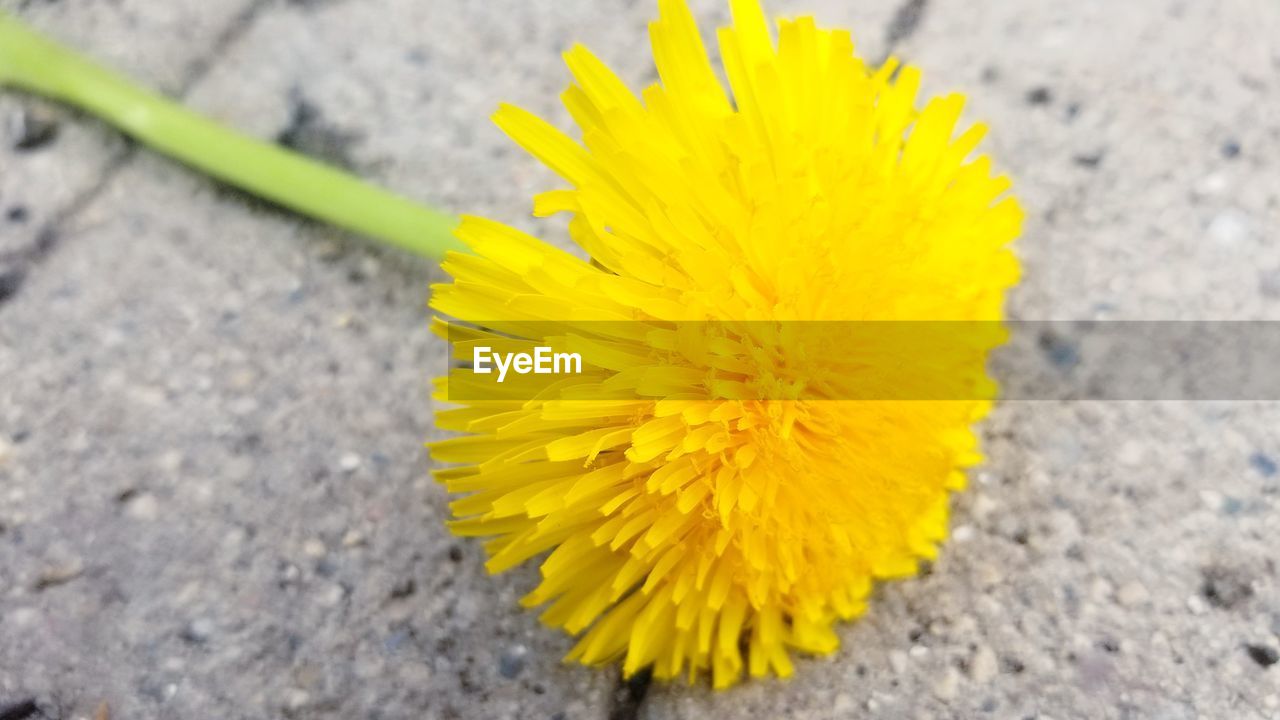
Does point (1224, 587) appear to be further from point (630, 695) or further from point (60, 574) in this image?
point (60, 574)

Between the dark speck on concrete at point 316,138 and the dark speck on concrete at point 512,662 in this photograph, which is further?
the dark speck on concrete at point 316,138

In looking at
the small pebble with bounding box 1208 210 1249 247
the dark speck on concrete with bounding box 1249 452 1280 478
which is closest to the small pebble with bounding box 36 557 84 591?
the dark speck on concrete with bounding box 1249 452 1280 478

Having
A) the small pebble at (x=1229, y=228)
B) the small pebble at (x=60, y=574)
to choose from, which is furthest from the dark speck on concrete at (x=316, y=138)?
the small pebble at (x=1229, y=228)

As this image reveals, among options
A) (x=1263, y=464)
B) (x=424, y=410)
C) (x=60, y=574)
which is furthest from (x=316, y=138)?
(x=1263, y=464)

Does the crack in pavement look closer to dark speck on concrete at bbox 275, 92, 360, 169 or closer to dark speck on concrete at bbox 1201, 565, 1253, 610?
dark speck on concrete at bbox 275, 92, 360, 169

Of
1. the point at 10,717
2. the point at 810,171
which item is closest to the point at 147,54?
the point at 10,717

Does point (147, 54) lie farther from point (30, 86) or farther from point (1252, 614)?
point (1252, 614)

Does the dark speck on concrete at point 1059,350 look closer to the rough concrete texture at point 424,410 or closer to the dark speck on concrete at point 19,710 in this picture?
the rough concrete texture at point 424,410
